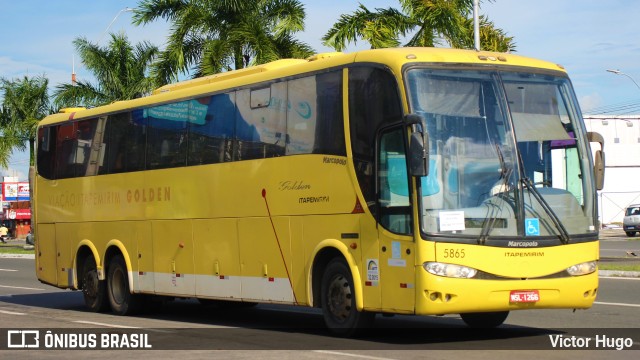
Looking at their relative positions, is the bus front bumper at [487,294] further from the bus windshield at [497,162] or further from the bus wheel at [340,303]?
the bus wheel at [340,303]

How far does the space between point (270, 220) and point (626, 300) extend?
21.9 feet

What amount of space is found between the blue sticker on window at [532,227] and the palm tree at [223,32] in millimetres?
19469

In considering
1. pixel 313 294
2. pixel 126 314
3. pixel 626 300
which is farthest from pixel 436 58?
pixel 126 314

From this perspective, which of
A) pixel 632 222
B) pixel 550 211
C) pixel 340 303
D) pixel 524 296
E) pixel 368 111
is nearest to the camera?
pixel 524 296

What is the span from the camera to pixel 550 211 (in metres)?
12.6

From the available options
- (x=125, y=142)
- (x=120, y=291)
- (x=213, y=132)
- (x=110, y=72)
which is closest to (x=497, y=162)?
(x=213, y=132)

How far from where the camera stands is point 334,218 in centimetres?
1359

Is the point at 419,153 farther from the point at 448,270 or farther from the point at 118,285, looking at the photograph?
the point at 118,285

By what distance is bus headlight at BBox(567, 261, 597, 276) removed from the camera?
1263 cm

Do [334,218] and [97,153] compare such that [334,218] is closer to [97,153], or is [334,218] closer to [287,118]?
[287,118]

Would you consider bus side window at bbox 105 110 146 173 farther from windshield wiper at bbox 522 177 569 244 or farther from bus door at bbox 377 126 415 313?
windshield wiper at bbox 522 177 569 244

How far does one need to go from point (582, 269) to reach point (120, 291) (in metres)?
9.33

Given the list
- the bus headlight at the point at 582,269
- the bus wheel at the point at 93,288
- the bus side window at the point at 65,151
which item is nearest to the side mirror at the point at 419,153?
the bus headlight at the point at 582,269

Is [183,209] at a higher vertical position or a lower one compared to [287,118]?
lower
